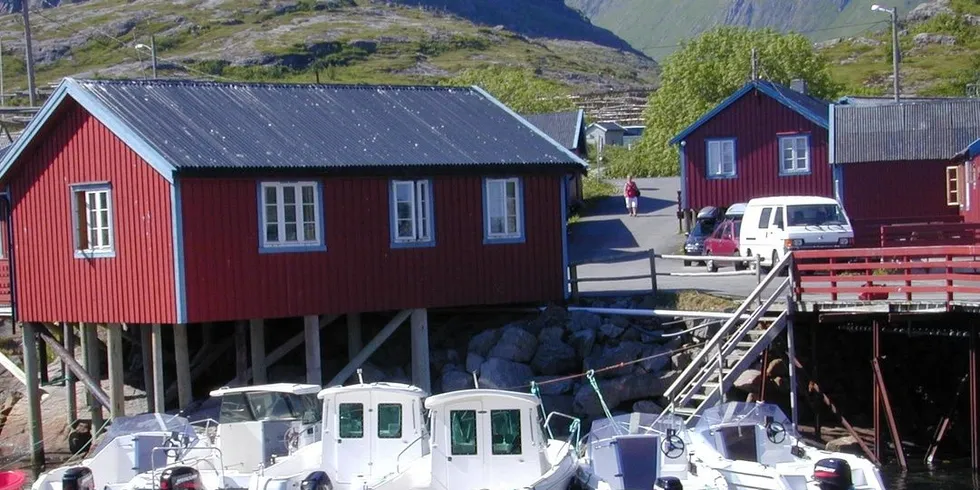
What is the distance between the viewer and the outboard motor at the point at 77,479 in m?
20.6

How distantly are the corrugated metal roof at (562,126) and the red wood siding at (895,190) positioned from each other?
1423cm

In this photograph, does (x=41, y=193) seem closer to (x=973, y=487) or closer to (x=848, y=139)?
(x=973, y=487)

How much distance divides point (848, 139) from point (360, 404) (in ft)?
89.0

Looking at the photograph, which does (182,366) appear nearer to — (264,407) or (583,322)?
(264,407)

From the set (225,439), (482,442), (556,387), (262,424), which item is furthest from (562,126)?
(482,442)

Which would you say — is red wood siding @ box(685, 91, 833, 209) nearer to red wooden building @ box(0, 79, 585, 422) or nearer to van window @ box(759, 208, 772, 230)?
van window @ box(759, 208, 772, 230)

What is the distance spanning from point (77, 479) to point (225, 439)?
309 centimetres

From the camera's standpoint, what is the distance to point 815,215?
3591 cm

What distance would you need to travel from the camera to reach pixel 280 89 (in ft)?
102

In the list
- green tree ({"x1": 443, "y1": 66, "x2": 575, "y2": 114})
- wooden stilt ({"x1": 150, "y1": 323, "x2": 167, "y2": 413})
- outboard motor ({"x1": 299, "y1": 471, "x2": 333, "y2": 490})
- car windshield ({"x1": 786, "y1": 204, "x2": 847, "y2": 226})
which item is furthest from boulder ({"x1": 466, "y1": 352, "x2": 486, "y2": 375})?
green tree ({"x1": 443, "y1": 66, "x2": 575, "y2": 114})

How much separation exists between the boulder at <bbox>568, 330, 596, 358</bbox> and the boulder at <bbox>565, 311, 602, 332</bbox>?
28 cm

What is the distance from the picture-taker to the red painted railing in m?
25.5

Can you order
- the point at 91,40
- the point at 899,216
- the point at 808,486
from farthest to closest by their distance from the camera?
the point at 91,40 → the point at 899,216 → the point at 808,486

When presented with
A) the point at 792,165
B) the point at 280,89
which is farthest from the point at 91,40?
the point at 280,89
